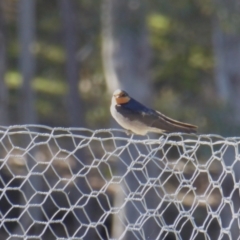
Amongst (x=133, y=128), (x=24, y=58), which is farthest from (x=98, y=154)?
(x=133, y=128)

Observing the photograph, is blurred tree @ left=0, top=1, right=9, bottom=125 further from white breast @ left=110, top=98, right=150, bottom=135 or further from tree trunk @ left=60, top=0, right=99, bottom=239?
white breast @ left=110, top=98, right=150, bottom=135

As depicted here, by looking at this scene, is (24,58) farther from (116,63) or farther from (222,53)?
(222,53)

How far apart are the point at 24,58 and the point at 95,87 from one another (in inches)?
113

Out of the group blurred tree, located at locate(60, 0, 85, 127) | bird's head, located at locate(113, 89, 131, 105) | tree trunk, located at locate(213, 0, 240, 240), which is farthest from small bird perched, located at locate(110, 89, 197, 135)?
blurred tree, located at locate(60, 0, 85, 127)

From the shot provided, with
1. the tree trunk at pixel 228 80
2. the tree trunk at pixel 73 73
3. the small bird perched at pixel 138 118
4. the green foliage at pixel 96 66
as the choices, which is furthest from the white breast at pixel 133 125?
the green foliage at pixel 96 66

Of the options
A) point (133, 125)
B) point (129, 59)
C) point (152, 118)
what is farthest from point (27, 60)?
point (152, 118)

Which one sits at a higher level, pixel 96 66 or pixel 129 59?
pixel 129 59

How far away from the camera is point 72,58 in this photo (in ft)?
32.8

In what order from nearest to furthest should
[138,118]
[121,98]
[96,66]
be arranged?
1. [138,118]
2. [121,98]
3. [96,66]

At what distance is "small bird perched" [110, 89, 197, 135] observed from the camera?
3.46 metres

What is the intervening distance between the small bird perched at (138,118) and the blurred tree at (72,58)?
5706 mm

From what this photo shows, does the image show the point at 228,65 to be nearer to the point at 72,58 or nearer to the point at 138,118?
the point at 72,58

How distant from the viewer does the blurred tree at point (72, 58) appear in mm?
9789

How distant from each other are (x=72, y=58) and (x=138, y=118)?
20.5 feet
